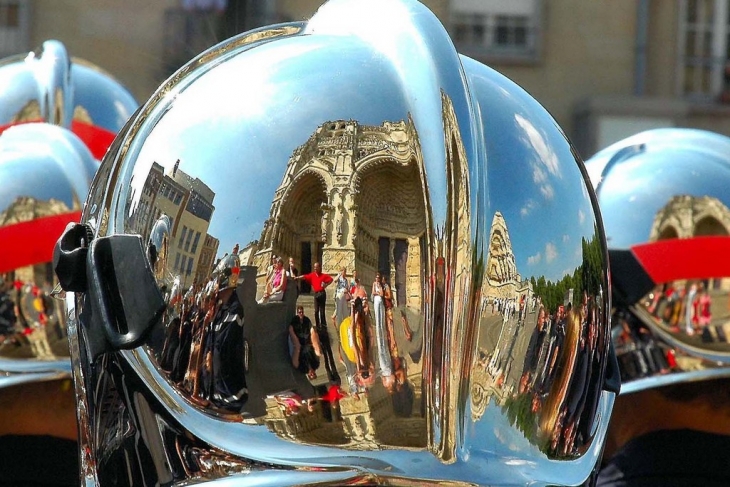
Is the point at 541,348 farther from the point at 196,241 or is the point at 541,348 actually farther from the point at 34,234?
the point at 34,234

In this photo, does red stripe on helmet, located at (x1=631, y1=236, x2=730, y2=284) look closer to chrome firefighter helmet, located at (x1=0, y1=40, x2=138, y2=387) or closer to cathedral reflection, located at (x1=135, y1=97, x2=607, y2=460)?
chrome firefighter helmet, located at (x1=0, y1=40, x2=138, y2=387)

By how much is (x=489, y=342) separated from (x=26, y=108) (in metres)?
2.23

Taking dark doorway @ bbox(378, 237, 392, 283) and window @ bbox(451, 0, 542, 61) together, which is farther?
window @ bbox(451, 0, 542, 61)

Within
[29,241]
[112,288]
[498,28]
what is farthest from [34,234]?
[498,28]

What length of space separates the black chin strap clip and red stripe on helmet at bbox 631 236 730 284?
1593 millimetres

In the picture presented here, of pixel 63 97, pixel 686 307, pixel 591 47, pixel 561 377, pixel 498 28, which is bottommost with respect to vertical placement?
pixel 561 377

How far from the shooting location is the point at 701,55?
62.0ft

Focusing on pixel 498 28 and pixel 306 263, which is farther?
pixel 498 28

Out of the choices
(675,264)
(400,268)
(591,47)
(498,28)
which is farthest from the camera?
(498,28)

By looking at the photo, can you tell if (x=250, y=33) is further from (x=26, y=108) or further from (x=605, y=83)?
(x=605, y=83)

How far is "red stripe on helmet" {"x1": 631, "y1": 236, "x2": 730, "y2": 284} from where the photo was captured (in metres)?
3.16

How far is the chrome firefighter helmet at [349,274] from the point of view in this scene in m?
1.65

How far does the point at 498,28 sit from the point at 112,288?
16.8 metres

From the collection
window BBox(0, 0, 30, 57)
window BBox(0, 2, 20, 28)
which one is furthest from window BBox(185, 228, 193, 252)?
window BBox(0, 2, 20, 28)
